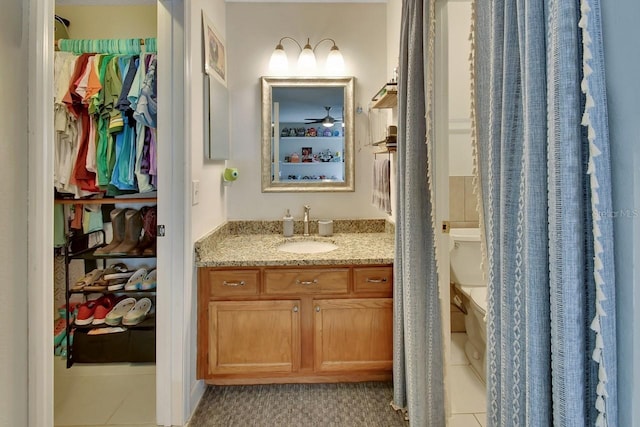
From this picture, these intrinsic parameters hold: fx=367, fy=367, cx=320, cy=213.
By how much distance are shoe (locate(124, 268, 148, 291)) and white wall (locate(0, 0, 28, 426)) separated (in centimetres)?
119

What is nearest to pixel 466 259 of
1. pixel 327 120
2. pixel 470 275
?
pixel 470 275

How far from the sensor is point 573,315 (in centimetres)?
58

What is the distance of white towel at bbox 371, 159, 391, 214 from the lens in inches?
90.0

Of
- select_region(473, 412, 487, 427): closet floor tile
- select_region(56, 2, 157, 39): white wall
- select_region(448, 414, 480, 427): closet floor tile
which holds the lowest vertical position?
select_region(448, 414, 480, 427): closet floor tile

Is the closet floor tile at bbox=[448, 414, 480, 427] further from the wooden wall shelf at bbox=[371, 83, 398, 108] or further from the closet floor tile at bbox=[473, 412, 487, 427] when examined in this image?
the wooden wall shelf at bbox=[371, 83, 398, 108]

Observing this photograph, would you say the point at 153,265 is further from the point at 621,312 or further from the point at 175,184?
the point at 621,312

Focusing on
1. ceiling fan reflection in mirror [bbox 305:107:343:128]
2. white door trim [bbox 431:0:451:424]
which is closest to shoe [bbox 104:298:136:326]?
ceiling fan reflection in mirror [bbox 305:107:343:128]

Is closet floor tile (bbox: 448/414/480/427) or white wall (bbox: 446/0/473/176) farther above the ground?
white wall (bbox: 446/0/473/176)

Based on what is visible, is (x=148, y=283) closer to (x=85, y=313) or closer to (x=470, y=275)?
(x=85, y=313)

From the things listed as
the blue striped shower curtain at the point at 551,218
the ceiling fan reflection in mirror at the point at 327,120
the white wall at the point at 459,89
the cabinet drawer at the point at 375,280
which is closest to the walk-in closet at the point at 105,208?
the ceiling fan reflection in mirror at the point at 327,120

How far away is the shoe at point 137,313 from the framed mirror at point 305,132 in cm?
110

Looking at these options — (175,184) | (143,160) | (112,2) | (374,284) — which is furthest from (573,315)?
(112,2)

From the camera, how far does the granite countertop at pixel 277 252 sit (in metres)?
1.97

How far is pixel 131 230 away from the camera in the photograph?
2.40 m
